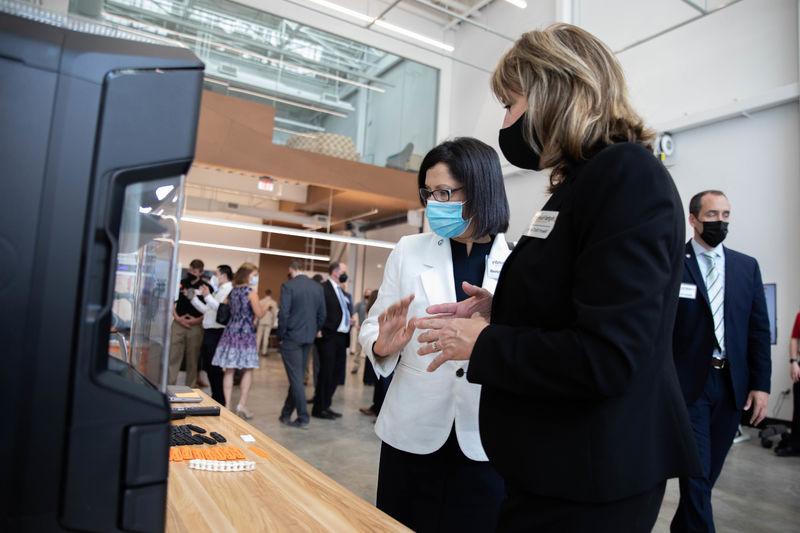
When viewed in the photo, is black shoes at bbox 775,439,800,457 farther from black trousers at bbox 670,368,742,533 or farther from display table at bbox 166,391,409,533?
display table at bbox 166,391,409,533

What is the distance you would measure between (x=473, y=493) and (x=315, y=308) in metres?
4.24

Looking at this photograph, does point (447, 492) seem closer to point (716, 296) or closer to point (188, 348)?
point (716, 296)

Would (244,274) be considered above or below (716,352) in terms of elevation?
above

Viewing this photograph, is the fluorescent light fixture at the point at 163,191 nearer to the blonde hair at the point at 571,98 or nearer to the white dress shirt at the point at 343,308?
the blonde hair at the point at 571,98

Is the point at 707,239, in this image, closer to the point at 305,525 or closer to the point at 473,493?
the point at 473,493

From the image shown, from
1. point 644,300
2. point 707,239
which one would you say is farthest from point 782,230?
point 644,300

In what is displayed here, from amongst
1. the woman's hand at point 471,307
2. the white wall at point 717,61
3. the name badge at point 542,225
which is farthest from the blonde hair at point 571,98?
the white wall at point 717,61

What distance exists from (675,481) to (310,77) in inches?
334

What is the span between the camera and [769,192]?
5.87 m

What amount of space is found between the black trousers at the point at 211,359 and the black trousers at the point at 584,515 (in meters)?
5.33

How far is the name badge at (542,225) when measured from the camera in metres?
0.83

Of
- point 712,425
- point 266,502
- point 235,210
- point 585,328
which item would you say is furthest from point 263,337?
point 585,328

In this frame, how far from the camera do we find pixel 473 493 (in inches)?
53.7

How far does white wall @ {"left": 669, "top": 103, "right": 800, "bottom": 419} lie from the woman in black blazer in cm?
600
